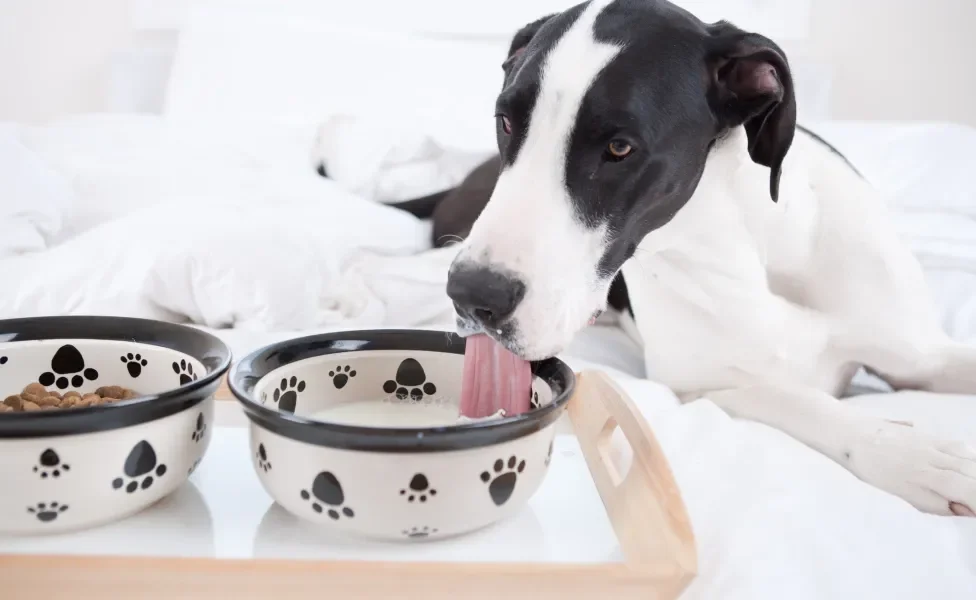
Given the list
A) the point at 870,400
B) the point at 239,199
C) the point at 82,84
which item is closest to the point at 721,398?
the point at 870,400

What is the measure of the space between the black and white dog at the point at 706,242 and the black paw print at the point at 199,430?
0.25m

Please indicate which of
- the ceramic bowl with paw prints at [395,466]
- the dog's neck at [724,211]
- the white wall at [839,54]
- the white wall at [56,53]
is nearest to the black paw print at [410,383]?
the ceramic bowl with paw prints at [395,466]

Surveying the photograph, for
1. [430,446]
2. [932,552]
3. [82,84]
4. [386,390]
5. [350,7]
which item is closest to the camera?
[430,446]

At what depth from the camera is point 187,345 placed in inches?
27.7

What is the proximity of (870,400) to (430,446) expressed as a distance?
34.0 inches

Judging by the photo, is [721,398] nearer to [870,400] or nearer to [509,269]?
[870,400]

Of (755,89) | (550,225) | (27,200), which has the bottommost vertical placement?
(27,200)

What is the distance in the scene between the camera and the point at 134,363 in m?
0.72

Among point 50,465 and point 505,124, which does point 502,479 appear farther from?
point 505,124

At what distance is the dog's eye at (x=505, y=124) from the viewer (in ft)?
2.81

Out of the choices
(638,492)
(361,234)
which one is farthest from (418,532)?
(361,234)

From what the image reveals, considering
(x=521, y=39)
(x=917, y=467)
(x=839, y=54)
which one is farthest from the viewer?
(x=839, y=54)

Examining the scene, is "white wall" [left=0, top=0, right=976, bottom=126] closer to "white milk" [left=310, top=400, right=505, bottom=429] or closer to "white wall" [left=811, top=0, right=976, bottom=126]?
"white wall" [left=811, top=0, right=976, bottom=126]

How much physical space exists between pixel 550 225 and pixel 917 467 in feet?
1.58
